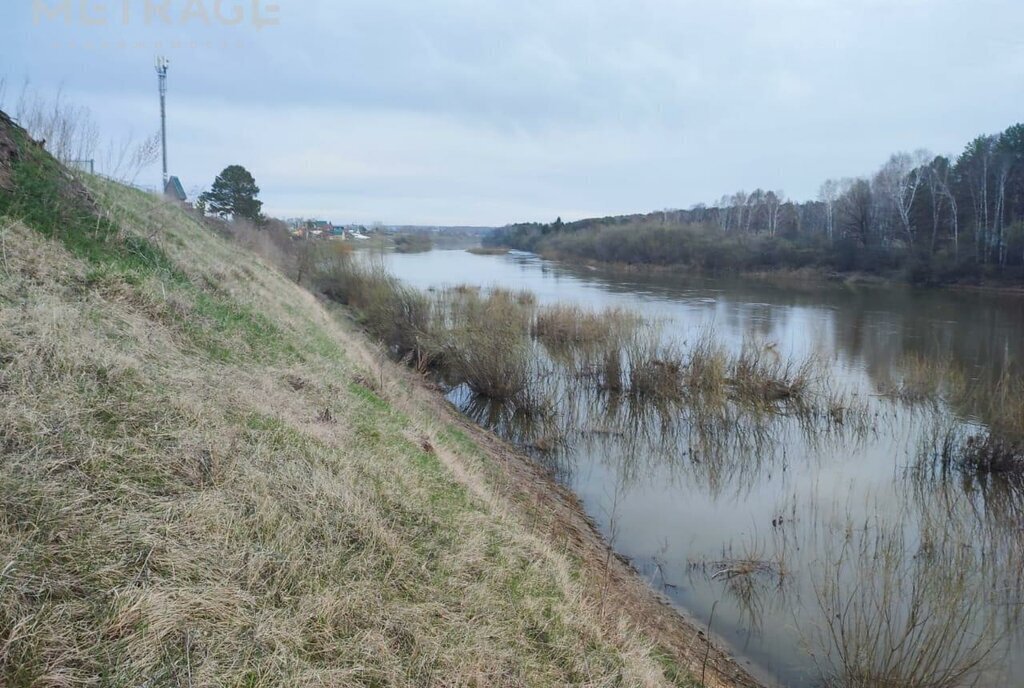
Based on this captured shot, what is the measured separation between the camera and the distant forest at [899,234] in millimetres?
41938

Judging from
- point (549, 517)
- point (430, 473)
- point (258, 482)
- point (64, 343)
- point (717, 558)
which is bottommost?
point (717, 558)

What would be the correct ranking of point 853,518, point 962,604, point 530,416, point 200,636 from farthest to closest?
point 530,416 → point 853,518 → point 962,604 → point 200,636

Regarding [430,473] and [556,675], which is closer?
[556,675]

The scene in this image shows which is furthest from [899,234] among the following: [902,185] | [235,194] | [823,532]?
[823,532]

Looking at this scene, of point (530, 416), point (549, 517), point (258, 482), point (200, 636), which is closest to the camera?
point (200, 636)

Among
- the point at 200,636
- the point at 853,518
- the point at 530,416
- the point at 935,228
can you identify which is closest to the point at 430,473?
the point at 200,636

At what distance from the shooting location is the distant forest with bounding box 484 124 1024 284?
41938mm

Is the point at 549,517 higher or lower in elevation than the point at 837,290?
lower

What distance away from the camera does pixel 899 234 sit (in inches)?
2007

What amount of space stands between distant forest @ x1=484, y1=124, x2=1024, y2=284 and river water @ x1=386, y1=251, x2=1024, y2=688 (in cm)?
2962

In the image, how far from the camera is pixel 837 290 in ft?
133

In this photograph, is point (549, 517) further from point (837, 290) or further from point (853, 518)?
point (837, 290)

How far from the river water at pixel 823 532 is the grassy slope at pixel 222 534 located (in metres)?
1.73

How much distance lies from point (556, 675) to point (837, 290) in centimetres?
4221
